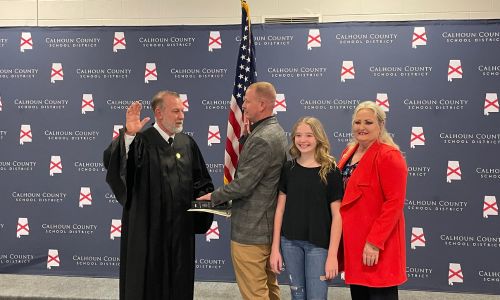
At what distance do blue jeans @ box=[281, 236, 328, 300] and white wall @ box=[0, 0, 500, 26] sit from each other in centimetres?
258

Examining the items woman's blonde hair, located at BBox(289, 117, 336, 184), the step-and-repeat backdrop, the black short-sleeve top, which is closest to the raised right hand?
the black short-sleeve top

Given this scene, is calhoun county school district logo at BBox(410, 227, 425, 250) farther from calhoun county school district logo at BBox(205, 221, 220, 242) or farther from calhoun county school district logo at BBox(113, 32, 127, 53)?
calhoun county school district logo at BBox(113, 32, 127, 53)

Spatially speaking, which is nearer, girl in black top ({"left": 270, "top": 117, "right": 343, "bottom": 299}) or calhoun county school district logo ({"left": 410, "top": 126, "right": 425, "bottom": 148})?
girl in black top ({"left": 270, "top": 117, "right": 343, "bottom": 299})

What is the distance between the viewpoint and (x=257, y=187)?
268cm

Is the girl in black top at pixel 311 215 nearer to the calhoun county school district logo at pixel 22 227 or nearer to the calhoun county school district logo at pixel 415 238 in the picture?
the calhoun county school district logo at pixel 415 238

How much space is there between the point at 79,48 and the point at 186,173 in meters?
2.21

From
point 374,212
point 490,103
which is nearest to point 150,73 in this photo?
point 374,212

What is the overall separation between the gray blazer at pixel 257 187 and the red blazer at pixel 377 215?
47 cm

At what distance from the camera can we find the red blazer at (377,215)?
2328mm

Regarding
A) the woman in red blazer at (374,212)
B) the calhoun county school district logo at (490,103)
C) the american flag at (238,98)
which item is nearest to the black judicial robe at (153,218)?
the american flag at (238,98)

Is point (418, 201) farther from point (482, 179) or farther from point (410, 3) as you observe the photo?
point (410, 3)

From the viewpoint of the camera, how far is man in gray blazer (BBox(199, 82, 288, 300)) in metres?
2.63

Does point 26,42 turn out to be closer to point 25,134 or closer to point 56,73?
point 56,73

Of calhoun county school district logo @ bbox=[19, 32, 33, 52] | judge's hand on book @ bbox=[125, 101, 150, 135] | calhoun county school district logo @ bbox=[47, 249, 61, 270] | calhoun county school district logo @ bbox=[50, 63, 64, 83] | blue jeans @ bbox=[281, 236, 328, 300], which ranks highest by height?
calhoun county school district logo @ bbox=[19, 32, 33, 52]
